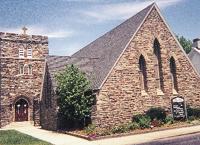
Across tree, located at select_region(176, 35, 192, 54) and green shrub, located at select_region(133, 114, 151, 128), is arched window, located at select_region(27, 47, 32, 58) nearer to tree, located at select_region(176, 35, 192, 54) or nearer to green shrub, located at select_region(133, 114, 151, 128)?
green shrub, located at select_region(133, 114, 151, 128)

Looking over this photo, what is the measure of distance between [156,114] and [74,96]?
7.34 meters

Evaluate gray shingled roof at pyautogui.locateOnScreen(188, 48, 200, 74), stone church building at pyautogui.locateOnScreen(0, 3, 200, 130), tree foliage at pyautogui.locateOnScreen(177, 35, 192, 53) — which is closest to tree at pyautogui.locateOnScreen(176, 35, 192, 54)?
tree foliage at pyautogui.locateOnScreen(177, 35, 192, 53)

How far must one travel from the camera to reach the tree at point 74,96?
2506cm

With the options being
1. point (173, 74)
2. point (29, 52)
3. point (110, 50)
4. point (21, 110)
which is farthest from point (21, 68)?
point (173, 74)

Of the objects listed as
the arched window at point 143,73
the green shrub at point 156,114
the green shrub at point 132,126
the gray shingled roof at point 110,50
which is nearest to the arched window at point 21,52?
the gray shingled roof at point 110,50

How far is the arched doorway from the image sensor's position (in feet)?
127

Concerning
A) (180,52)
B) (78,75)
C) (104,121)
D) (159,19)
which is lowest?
(104,121)

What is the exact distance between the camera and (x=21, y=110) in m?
38.9

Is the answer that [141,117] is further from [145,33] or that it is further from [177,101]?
[145,33]

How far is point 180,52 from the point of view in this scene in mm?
29578

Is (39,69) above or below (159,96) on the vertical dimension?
above

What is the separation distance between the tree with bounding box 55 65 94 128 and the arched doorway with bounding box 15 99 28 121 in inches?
564

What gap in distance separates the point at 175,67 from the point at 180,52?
5.42ft

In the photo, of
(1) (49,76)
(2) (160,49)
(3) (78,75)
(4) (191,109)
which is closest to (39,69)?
(1) (49,76)
